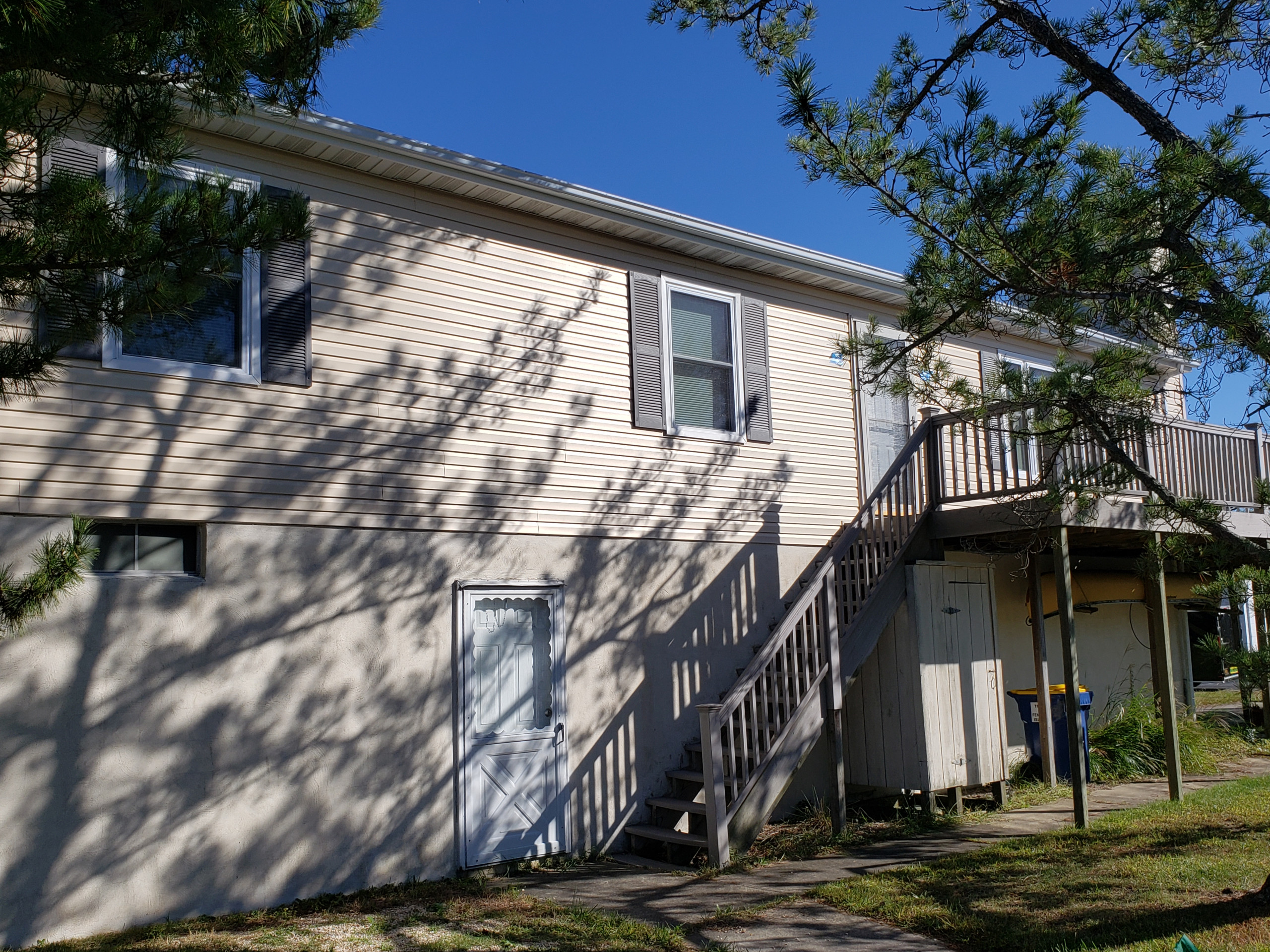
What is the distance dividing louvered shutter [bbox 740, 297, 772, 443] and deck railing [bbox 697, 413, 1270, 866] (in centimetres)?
127

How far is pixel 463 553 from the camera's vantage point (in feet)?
27.1

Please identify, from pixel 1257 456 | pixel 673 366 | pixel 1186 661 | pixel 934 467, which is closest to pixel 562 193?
pixel 673 366

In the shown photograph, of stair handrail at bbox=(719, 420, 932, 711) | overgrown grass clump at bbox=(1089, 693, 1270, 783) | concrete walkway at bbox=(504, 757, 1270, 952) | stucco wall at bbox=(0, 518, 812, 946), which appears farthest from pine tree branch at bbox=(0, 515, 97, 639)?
overgrown grass clump at bbox=(1089, 693, 1270, 783)

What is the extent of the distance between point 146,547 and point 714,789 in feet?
14.4

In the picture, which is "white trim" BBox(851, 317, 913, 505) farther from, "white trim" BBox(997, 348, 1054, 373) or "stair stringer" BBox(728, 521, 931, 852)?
"white trim" BBox(997, 348, 1054, 373)

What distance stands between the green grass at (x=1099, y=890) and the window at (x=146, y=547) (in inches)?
189

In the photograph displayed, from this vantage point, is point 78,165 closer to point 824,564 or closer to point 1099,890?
point 824,564

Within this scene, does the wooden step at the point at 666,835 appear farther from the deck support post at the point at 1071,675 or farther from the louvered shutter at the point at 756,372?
the louvered shutter at the point at 756,372

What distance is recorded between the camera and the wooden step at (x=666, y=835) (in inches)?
326

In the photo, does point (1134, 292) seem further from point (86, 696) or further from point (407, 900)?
point (86, 696)

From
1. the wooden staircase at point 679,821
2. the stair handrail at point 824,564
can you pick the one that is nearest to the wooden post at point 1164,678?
the stair handrail at point 824,564

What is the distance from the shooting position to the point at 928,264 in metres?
6.48

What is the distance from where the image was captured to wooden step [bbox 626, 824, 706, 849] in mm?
8281

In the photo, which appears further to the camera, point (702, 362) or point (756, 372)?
point (756, 372)
